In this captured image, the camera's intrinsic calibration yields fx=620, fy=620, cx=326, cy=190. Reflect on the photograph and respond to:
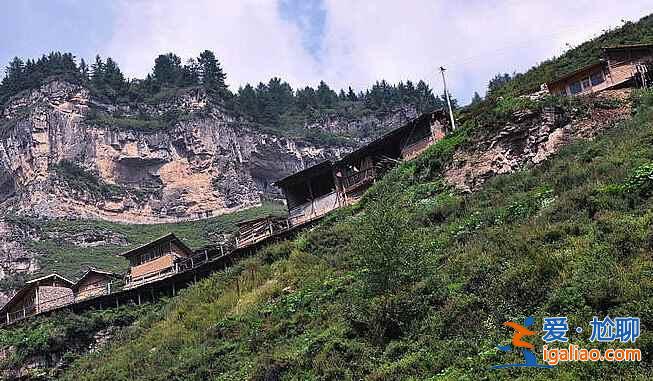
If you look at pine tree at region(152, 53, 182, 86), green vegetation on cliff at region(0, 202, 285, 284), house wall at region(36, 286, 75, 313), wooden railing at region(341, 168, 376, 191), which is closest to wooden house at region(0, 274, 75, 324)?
house wall at region(36, 286, 75, 313)

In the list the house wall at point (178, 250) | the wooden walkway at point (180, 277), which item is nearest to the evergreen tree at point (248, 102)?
the house wall at point (178, 250)

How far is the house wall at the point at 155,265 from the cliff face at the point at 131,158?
60723 millimetres

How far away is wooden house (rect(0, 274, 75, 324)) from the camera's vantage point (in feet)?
151

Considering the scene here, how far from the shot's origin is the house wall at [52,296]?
1816 inches

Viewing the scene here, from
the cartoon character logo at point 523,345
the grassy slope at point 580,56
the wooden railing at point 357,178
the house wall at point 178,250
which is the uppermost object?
the grassy slope at point 580,56

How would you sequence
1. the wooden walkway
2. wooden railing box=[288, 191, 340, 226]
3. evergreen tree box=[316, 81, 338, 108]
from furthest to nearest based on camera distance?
evergreen tree box=[316, 81, 338, 108] → wooden railing box=[288, 191, 340, 226] → the wooden walkway

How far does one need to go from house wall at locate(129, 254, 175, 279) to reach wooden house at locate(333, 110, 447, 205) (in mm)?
14391

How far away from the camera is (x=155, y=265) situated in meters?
46.7

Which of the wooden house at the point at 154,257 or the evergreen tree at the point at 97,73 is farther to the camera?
the evergreen tree at the point at 97,73

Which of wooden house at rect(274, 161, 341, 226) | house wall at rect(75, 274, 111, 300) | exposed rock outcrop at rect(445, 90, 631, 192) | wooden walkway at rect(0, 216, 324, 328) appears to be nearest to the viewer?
exposed rock outcrop at rect(445, 90, 631, 192)

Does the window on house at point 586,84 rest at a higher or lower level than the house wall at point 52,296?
higher

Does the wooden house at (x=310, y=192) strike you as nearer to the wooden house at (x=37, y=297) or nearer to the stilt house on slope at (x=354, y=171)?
the stilt house on slope at (x=354, y=171)

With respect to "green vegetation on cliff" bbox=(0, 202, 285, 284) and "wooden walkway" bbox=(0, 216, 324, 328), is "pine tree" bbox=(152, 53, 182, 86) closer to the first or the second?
"green vegetation on cliff" bbox=(0, 202, 285, 284)

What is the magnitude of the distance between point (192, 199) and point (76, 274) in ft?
127
